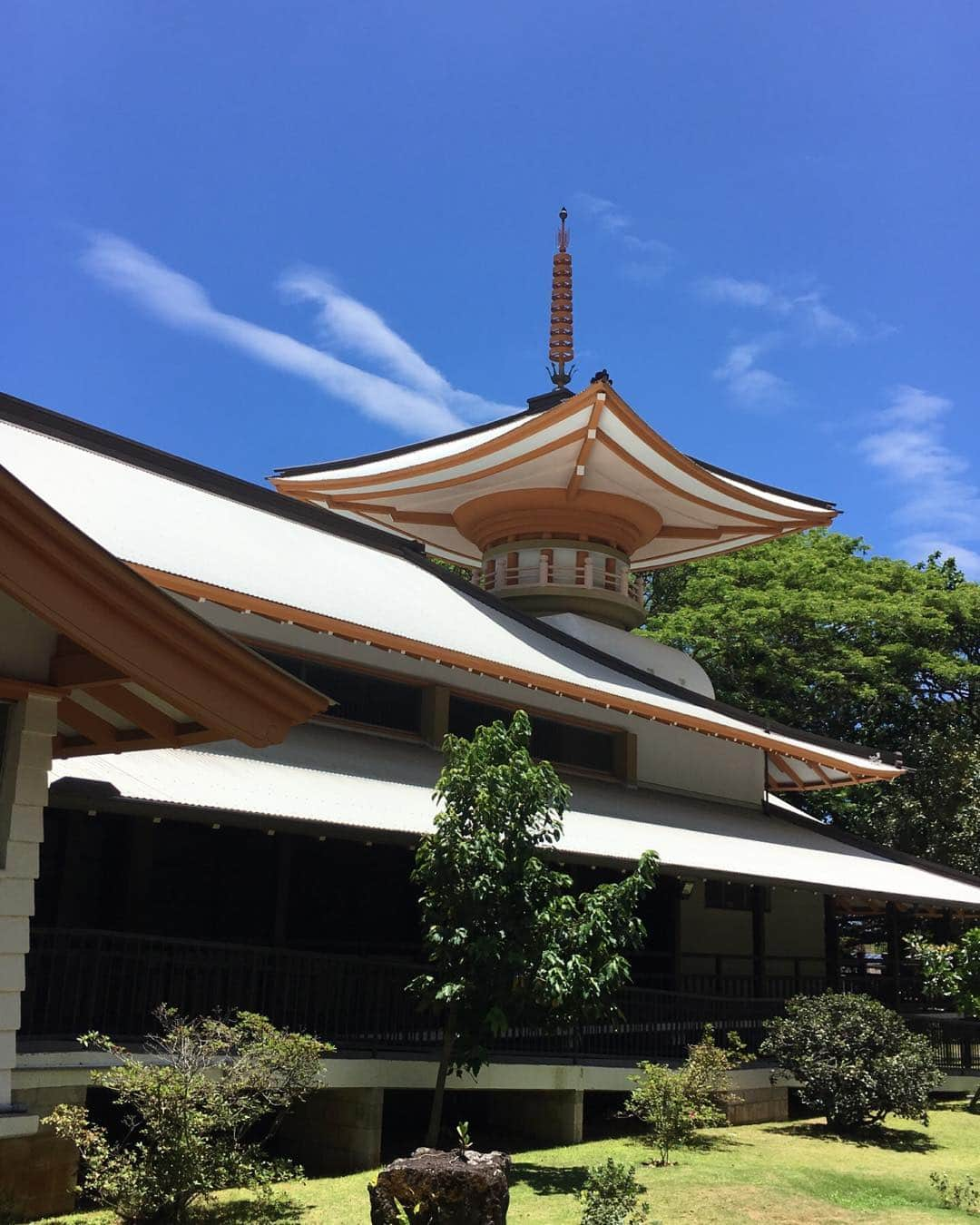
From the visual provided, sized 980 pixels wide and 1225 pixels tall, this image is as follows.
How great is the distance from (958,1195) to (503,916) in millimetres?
5082

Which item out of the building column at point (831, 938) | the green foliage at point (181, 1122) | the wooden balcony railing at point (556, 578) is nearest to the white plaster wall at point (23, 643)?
the green foliage at point (181, 1122)

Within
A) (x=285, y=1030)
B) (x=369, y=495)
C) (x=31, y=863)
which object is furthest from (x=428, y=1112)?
(x=369, y=495)

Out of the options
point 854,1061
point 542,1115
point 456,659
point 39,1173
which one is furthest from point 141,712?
point 854,1061

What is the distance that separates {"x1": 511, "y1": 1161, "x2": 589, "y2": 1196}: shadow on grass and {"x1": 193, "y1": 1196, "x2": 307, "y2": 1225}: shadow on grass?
7.97 feet

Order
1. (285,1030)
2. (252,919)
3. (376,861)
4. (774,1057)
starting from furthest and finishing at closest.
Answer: (774,1057), (376,861), (252,919), (285,1030)

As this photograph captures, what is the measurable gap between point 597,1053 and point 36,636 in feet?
36.5

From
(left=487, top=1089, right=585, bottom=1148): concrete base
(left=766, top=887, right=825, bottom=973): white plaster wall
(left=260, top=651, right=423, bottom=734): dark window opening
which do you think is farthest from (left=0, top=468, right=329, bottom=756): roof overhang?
(left=766, top=887, right=825, bottom=973): white plaster wall

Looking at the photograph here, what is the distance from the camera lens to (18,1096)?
11.0 m

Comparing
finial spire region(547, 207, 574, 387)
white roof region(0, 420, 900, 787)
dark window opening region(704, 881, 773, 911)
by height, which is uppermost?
finial spire region(547, 207, 574, 387)

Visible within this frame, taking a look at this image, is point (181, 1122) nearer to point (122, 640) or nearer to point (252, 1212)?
point (252, 1212)

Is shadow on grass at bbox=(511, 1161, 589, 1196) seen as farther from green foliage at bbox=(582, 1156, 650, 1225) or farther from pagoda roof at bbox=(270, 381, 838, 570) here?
pagoda roof at bbox=(270, 381, 838, 570)

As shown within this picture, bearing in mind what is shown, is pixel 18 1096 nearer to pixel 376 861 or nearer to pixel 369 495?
pixel 376 861

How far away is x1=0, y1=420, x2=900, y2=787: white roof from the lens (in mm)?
18047

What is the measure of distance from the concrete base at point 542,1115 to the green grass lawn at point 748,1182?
37 centimetres
